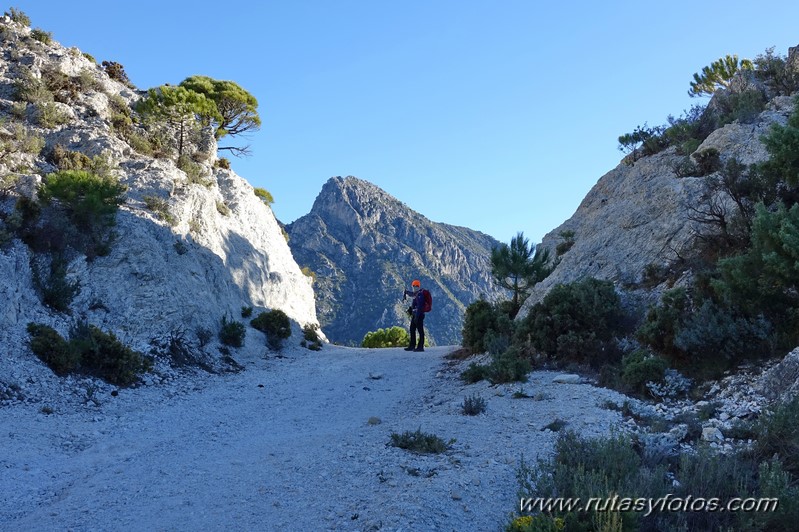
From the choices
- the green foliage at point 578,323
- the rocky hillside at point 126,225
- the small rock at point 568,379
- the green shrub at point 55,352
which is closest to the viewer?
the green shrub at point 55,352

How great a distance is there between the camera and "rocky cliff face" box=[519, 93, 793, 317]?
47.8ft

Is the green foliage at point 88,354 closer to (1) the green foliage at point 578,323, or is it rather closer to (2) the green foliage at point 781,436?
(1) the green foliage at point 578,323

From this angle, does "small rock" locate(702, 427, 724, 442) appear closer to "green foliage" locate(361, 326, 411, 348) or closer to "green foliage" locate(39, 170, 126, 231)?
"green foliage" locate(39, 170, 126, 231)

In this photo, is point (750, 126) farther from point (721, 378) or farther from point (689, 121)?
point (721, 378)

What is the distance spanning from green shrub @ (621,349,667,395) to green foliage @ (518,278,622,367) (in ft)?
6.54

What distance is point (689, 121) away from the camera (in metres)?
23.2

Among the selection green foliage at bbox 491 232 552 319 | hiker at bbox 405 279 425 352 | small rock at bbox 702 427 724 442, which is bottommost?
small rock at bbox 702 427 724 442

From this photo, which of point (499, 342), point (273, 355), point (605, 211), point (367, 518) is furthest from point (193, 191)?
point (367, 518)

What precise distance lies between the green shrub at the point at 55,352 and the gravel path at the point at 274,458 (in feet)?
3.78

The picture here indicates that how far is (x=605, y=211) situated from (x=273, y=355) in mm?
13805

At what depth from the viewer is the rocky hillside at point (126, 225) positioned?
13695 millimetres

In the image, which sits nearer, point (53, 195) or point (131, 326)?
point (131, 326)

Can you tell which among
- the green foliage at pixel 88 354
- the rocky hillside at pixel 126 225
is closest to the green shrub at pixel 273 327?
the rocky hillside at pixel 126 225

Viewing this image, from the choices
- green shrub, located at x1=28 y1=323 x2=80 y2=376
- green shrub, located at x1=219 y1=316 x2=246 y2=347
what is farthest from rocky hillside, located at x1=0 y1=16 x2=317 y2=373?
green shrub, located at x1=219 y1=316 x2=246 y2=347
